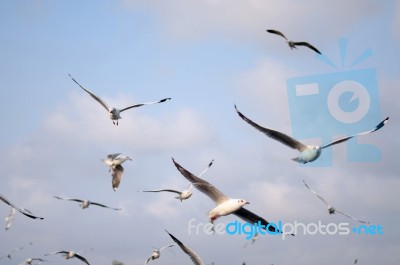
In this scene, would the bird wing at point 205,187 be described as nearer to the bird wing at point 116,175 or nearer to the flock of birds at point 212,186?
the flock of birds at point 212,186

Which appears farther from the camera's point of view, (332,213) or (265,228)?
(332,213)

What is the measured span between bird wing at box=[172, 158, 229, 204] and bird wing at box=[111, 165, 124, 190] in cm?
764

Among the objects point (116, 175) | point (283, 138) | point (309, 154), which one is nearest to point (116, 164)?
point (116, 175)

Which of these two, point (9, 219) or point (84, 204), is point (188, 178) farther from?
point (9, 219)

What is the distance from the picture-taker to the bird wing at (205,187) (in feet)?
53.2

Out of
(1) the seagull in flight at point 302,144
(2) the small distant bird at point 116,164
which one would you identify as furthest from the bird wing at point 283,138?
(2) the small distant bird at point 116,164

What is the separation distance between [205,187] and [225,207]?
0.82m

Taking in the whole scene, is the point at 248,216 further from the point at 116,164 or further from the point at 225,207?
the point at 116,164

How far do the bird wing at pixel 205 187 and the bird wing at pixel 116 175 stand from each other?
764 cm

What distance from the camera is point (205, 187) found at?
17312 mm

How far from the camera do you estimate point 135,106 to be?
2719cm

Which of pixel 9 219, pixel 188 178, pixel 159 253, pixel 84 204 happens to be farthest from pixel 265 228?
pixel 9 219

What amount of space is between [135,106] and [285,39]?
7.28 m

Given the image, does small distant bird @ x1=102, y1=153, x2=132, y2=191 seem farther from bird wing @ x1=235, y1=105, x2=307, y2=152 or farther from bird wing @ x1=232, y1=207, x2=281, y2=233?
bird wing @ x1=232, y1=207, x2=281, y2=233
